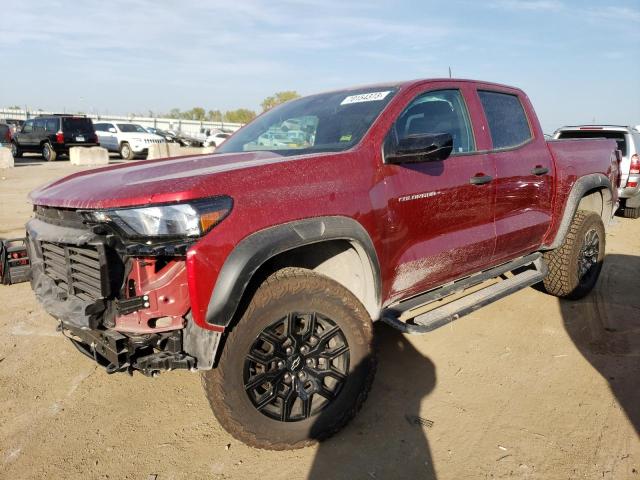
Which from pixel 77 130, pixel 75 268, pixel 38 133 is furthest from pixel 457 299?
pixel 38 133

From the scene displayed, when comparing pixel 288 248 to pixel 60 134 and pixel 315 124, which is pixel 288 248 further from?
pixel 60 134

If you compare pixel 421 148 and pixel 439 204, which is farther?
pixel 439 204

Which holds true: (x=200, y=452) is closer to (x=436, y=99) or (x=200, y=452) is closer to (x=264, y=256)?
(x=264, y=256)

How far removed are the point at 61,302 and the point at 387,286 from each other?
177 cm

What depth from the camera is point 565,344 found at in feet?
12.4

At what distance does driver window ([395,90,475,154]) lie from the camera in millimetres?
3117

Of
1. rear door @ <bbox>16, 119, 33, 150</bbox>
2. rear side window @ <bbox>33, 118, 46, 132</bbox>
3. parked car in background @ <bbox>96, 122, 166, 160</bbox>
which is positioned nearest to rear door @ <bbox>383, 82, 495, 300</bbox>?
parked car in background @ <bbox>96, 122, 166, 160</bbox>

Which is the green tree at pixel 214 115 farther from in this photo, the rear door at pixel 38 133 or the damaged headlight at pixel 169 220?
the damaged headlight at pixel 169 220

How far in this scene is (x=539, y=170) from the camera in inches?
153

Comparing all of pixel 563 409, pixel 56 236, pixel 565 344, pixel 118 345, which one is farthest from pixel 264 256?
pixel 565 344

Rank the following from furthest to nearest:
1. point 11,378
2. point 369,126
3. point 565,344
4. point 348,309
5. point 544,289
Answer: point 544,289 → point 565,344 → point 11,378 → point 369,126 → point 348,309

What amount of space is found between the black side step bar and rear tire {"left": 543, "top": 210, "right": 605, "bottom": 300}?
1.06ft

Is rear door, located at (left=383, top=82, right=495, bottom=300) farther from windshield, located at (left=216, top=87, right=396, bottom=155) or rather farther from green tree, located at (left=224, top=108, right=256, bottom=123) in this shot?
green tree, located at (left=224, top=108, right=256, bottom=123)

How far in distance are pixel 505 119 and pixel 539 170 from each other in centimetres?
50
